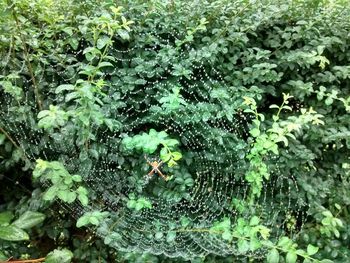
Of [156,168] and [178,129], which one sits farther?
[178,129]

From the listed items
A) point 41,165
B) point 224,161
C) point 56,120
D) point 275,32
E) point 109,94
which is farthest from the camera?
point 275,32

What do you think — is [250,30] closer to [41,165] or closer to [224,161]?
[224,161]

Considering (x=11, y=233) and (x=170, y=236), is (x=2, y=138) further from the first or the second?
(x=170, y=236)

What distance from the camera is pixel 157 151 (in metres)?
2.37

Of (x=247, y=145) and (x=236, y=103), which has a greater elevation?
(x=236, y=103)

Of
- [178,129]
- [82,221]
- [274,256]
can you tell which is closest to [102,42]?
[178,129]

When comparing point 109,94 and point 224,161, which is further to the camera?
→ point 224,161

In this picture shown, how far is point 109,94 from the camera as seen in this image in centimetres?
229

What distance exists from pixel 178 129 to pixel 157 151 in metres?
0.16

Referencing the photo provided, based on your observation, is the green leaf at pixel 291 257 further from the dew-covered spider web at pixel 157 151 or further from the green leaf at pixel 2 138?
the green leaf at pixel 2 138

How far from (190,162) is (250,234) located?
511 mm

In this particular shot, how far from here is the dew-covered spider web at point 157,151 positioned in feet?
7.39

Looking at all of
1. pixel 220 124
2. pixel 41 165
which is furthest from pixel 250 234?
pixel 41 165

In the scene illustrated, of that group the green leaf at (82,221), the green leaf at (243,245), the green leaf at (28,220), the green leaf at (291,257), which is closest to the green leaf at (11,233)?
the green leaf at (28,220)
